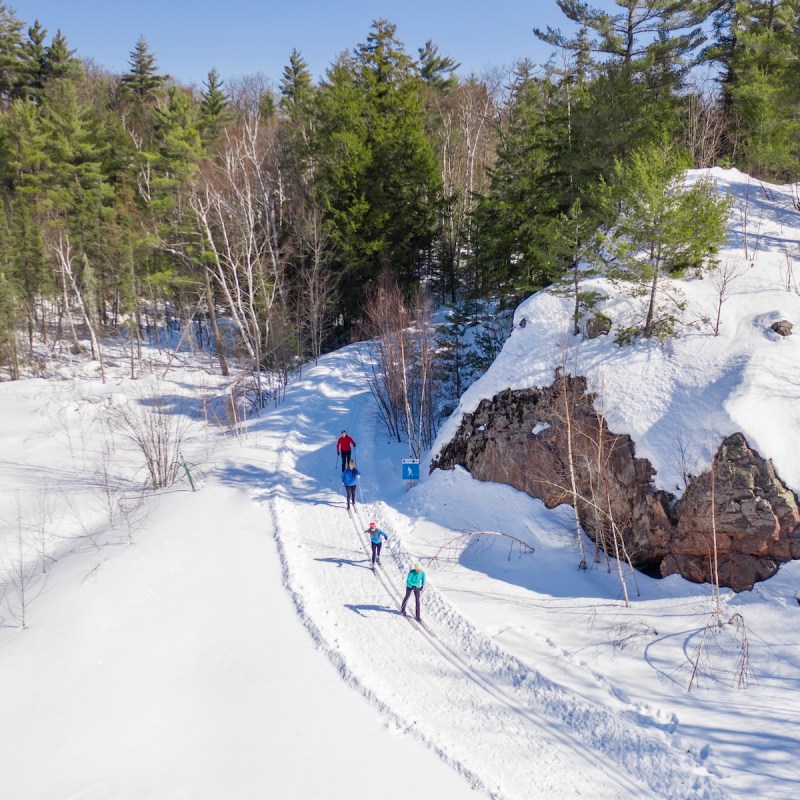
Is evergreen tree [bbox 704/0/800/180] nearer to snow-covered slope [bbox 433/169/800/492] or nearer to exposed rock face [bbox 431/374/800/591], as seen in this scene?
snow-covered slope [bbox 433/169/800/492]

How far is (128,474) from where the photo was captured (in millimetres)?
19047

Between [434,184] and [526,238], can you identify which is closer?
[526,238]

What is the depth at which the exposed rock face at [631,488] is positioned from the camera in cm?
1110

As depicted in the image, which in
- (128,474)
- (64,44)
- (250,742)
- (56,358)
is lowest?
(250,742)

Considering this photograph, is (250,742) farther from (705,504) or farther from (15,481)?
(15,481)

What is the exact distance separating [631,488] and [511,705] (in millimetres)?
6263

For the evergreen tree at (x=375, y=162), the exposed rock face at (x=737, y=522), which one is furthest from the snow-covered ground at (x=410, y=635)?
the evergreen tree at (x=375, y=162)

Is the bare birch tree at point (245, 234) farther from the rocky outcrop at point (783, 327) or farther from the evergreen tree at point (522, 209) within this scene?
the rocky outcrop at point (783, 327)

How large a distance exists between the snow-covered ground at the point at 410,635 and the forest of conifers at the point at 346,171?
5.02m

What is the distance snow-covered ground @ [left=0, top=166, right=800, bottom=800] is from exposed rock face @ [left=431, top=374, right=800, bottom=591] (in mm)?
451

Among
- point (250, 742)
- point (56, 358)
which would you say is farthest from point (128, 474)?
point (56, 358)

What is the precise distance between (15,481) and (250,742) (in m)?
15.6

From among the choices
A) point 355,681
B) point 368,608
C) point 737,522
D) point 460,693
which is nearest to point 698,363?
point 737,522

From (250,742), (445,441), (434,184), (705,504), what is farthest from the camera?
(434,184)
